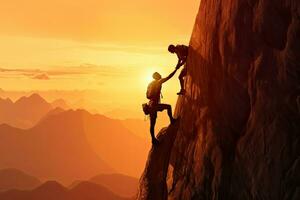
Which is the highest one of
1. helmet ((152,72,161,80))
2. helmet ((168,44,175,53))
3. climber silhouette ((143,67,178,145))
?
helmet ((168,44,175,53))

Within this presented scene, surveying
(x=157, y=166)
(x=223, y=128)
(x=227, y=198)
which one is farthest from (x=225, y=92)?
(x=157, y=166)

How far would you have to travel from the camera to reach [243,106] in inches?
699

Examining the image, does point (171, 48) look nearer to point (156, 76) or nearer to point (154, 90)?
point (156, 76)

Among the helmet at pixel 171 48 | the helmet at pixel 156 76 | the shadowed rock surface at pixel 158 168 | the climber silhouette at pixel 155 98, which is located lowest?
the shadowed rock surface at pixel 158 168

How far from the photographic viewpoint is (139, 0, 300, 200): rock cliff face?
1572cm

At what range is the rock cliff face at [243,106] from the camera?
51.6 ft

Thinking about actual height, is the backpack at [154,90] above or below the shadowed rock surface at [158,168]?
above

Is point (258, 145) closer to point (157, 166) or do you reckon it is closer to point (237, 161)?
point (237, 161)

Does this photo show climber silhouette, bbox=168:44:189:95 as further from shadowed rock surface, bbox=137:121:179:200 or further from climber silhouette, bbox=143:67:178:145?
shadowed rock surface, bbox=137:121:179:200

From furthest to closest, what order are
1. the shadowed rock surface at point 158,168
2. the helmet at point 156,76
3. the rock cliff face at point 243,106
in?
the helmet at point 156,76 → the shadowed rock surface at point 158,168 → the rock cliff face at point 243,106

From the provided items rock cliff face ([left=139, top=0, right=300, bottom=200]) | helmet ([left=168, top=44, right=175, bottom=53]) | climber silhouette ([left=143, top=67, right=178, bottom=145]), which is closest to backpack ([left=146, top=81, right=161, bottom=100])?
climber silhouette ([left=143, top=67, right=178, bottom=145])

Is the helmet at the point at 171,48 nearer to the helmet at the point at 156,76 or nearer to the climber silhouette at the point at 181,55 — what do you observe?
the climber silhouette at the point at 181,55

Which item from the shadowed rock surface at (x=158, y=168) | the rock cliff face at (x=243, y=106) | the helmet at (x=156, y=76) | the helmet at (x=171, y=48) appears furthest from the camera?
the helmet at (x=156, y=76)

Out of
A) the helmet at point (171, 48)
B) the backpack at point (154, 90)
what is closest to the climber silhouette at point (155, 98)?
the backpack at point (154, 90)
